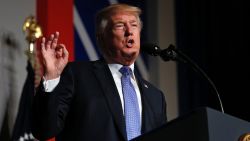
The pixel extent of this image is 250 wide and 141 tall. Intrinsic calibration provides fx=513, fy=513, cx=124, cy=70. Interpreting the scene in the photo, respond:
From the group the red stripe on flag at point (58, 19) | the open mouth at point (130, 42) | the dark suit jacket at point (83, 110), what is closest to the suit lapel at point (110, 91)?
the dark suit jacket at point (83, 110)

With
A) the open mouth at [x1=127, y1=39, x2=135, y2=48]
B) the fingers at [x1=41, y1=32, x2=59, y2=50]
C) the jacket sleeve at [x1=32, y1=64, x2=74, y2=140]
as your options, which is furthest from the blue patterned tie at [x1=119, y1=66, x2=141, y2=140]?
the fingers at [x1=41, y1=32, x2=59, y2=50]

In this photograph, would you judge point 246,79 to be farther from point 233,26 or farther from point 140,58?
point 140,58

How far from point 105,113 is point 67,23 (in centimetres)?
161

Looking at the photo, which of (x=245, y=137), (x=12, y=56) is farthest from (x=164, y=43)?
(x=245, y=137)

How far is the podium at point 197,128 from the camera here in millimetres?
1553

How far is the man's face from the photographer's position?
2.50 meters

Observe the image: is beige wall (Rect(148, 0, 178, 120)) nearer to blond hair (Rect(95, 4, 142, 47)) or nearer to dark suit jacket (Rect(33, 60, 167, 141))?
blond hair (Rect(95, 4, 142, 47))

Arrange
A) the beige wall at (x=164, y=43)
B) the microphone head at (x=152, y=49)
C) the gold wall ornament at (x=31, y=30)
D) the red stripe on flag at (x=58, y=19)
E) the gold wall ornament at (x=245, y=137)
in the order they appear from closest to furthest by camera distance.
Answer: the gold wall ornament at (x=245, y=137), the microphone head at (x=152, y=49), the gold wall ornament at (x=31, y=30), the red stripe on flag at (x=58, y=19), the beige wall at (x=164, y=43)

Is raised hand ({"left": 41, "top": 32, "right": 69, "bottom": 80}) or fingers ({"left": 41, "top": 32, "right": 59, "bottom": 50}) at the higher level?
fingers ({"left": 41, "top": 32, "right": 59, "bottom": 50})

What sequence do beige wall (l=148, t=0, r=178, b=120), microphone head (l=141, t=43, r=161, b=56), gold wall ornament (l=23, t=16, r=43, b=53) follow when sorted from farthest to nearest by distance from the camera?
1. beige wall (l=148, t=0, r=178, b=120)
2. gold wall ornament (l=23, t=16, r=43, b=53)
3. microphone head (l=141, t=43, r=161, b=56)

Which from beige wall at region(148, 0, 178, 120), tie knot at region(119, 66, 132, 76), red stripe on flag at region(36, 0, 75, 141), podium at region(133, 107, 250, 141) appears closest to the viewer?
podium at region(133, 107, 250, 141)

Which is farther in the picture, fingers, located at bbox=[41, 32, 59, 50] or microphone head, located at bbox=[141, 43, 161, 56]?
microphone head, located at bbox=[141, 43, 161, 56]

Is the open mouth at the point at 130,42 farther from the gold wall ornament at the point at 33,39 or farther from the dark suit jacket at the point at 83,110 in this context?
the gold wall ornament at the point at 33,39

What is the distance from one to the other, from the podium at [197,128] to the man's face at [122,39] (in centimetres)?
93
